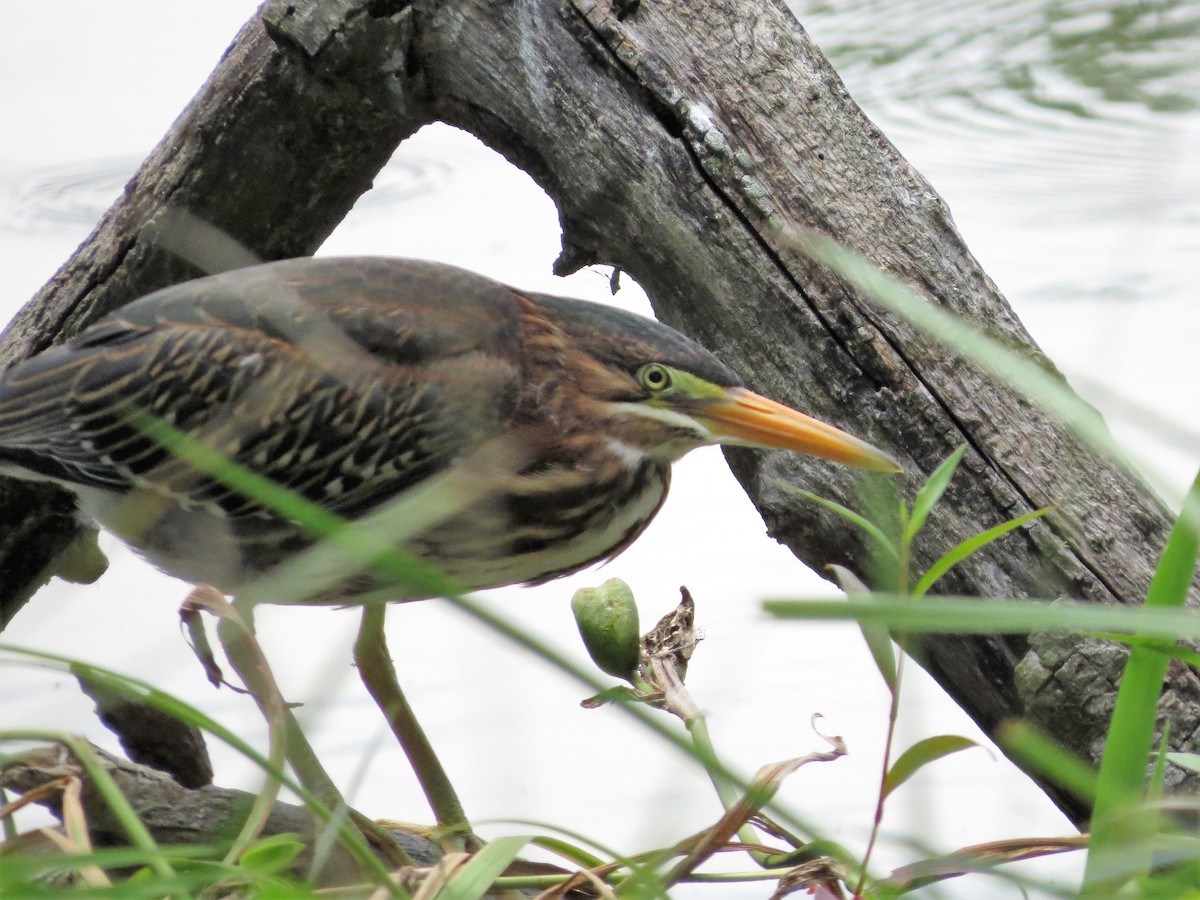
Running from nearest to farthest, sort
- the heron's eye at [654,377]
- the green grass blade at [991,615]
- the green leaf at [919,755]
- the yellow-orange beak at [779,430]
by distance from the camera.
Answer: the green grass blade at [991,615] < the green leaf at [919,755] < the yellow-orange beak at [779,430] < the heron's eye at [654,377]

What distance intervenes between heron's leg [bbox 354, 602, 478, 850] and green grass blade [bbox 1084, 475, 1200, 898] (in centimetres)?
122

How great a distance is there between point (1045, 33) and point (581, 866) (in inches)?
114

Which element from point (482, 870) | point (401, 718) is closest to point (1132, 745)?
point (482, 870)

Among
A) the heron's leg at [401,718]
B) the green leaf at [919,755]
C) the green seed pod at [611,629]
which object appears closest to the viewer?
the green leaf at [919,755]

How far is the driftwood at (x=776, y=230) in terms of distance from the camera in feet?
5.32

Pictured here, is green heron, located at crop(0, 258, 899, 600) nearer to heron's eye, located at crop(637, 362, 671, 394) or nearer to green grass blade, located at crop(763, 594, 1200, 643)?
heron's eye, located at crop(637, 362, 671, 394)

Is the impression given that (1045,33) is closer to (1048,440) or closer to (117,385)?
(1048,440)

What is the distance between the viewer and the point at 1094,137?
3.06 m

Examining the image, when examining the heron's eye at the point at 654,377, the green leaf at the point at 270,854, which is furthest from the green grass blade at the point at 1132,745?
the heron's eye at the point at 654,377

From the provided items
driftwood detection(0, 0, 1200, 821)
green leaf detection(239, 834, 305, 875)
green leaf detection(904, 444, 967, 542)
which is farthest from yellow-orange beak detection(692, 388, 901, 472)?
green leaf detection(239, 834, 305, 875)

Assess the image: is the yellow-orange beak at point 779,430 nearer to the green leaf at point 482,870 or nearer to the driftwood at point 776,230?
the driftwood at point 776,230

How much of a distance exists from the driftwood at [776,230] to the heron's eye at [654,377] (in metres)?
0.11

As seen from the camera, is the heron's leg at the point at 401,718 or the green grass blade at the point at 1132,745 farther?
the heron's leg at the point at 401,718

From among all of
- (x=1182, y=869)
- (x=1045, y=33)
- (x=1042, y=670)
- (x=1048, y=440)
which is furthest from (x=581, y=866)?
(x=1045, y=33)
